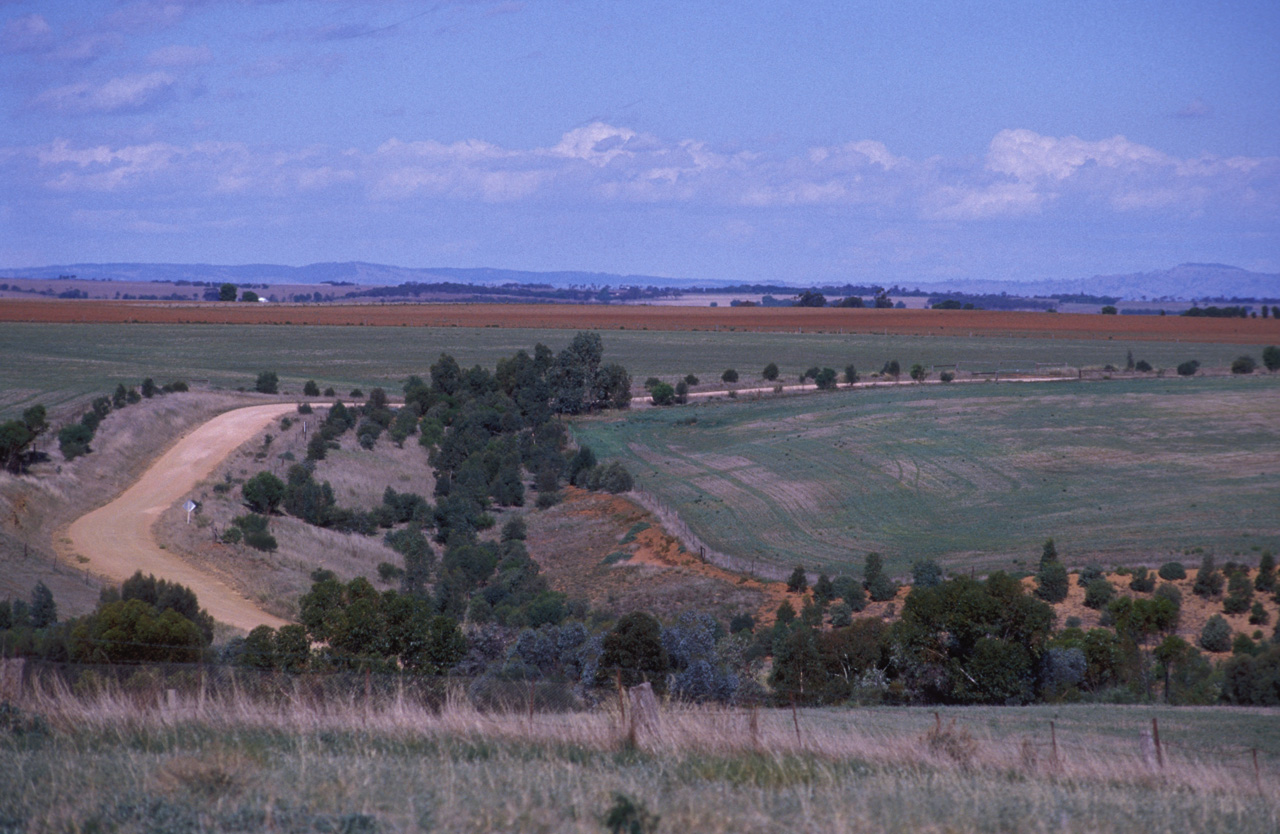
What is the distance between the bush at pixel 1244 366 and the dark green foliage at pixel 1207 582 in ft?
166

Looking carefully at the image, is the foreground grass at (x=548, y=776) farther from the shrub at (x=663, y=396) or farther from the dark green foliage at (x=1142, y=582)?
the shrub at (x=663, y=396)

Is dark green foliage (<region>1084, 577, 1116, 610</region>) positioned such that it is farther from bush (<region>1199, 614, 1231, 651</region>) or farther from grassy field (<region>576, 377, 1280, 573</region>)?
grassy field (<region>576, 377, 1280, 573</region>)

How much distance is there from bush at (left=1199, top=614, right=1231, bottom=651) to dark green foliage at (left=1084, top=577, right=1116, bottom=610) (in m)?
3.00

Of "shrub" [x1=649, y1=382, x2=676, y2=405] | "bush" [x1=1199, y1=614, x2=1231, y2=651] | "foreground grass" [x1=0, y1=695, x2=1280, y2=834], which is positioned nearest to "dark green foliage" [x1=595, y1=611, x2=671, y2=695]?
"foreground grass" [x1=0, y1=695, x2=1280, y2=834]

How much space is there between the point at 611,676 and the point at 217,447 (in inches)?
1572

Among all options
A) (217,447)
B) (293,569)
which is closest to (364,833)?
(293,569)

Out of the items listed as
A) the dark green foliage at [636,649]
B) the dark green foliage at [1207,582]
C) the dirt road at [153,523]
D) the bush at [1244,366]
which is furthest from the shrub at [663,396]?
the dark green foliage at [636,649]

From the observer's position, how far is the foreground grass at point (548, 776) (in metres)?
8.20

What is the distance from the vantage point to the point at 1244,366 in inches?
3002

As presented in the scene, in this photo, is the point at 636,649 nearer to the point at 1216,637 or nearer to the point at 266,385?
the point at 1216,637

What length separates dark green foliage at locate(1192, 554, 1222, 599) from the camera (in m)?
32.2

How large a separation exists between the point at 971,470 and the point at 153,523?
3733 cm

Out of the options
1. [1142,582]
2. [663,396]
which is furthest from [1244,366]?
[1142,582]

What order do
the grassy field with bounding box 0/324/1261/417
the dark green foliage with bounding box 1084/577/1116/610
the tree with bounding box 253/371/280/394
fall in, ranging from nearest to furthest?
the dark green foliage with bounding box 1084/577/1116/610, the tree with bounding box 253/371/280/394, the grassy field with bounding box 0/324/1261/417
